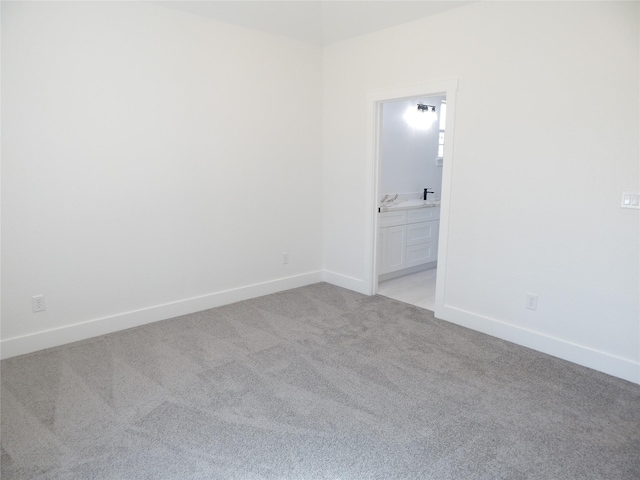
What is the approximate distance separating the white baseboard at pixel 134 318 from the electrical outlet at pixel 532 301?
2.33m

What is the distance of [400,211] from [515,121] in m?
1.90

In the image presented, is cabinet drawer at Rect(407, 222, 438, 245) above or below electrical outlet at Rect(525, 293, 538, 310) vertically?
above

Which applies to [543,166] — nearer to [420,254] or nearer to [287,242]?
[420,254]

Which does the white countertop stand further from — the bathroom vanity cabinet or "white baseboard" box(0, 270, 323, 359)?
"white baseboard" box(0, 270, 323, 359)

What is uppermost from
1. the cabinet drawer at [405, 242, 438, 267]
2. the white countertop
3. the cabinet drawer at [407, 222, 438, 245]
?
the white countertop

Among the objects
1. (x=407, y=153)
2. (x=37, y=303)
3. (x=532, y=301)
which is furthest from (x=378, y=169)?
(x=37, y=303)

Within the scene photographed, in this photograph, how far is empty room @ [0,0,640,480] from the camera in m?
2.16

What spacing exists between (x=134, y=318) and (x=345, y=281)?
216 centimetres

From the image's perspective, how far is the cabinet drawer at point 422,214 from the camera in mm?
4941

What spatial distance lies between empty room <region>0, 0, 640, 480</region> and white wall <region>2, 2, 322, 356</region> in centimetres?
2

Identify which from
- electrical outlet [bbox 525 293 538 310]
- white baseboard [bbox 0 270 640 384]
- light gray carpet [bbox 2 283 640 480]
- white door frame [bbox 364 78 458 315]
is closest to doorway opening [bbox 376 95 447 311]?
white door frame [bbox 364 78 458 315]

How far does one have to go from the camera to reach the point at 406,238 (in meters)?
4.94

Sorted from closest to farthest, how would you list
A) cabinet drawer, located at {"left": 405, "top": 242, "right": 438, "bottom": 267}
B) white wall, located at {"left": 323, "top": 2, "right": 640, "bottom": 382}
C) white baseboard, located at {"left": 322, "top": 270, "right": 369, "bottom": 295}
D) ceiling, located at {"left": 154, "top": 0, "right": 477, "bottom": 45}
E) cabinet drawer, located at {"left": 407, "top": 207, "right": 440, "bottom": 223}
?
white wall, located at {"left": 323, "top": 2, "right": 640, "bottom": 382}, ceiling, located at {"left": 154, "top": 0, "right": 477, "bottom": 45}, white baseboard, located at {"left": 322, "top": 270, "right": 369, "bottom": 295}, cabinet drawer, located at {"left": 407, "top": 207, "right": 440, "bottom": 223}, cabinet drawer, located at {"left": 405, "top": 242, "right": 438, "bottom": 267}

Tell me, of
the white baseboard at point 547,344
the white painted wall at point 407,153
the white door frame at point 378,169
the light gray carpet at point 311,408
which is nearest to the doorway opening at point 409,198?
the white painted wall at point 407,153
